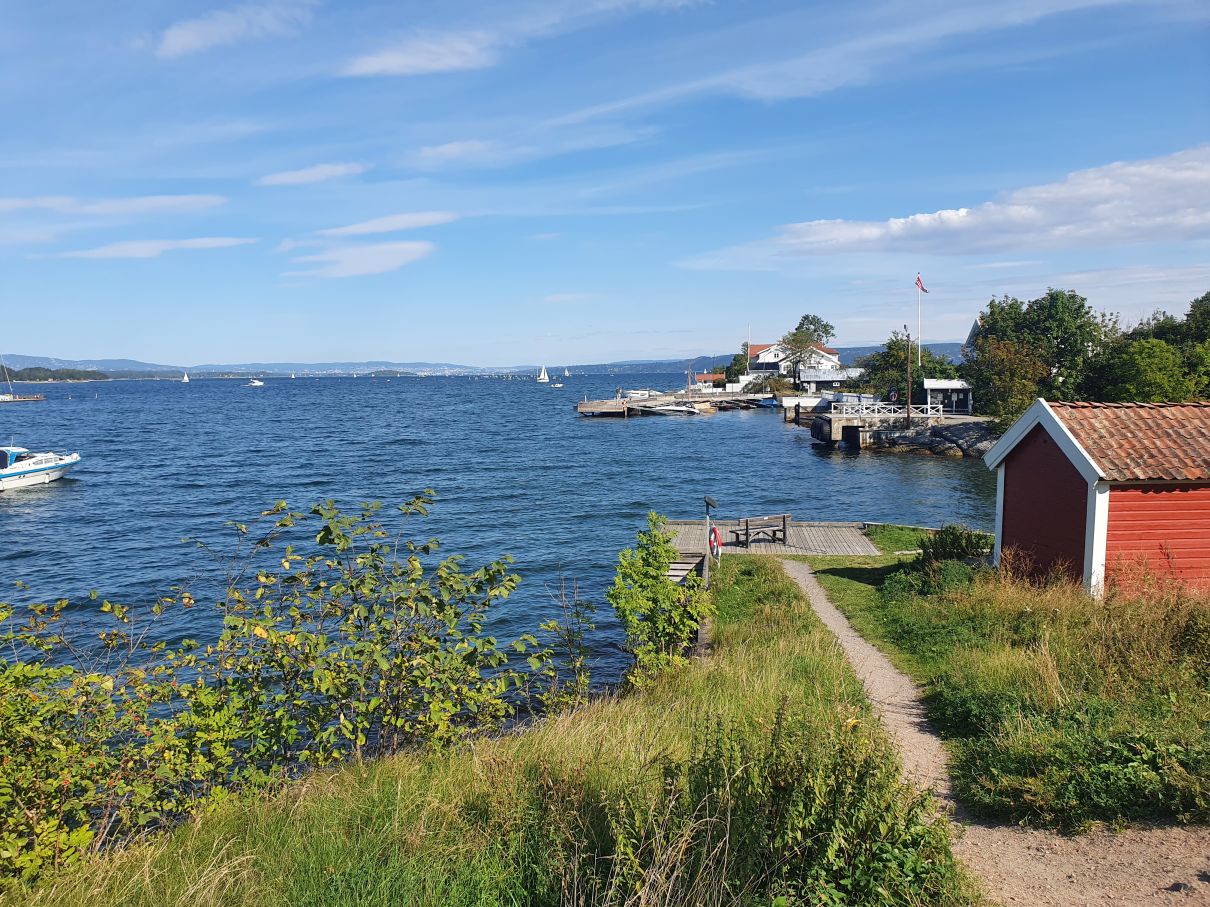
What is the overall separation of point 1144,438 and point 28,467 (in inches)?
2090

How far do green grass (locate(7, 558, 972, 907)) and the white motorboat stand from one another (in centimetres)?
4893

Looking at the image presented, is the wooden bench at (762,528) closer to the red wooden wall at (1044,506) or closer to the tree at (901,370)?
the red wooden wall at (1044,506)

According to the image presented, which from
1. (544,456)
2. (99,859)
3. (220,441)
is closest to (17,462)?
(220,441)

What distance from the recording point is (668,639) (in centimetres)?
1378

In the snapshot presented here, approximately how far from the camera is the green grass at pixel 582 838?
5148mm

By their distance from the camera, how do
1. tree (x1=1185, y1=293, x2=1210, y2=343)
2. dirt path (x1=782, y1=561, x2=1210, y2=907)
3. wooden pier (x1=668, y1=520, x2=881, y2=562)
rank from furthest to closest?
tree (x1=1185, y1=293, x2=1210, y2=343), wooden pier (x1=668, y1=520, x2=881, y2=562), dirt path (x1=782, y1=561, x2=1210, y2=907)

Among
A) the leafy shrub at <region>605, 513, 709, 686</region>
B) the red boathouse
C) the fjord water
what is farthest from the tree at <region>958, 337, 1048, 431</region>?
the leafy shrub at <region>605, 513, 709, 686</region>

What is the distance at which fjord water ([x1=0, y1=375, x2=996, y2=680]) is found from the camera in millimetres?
27016

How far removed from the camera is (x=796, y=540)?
2558 cm

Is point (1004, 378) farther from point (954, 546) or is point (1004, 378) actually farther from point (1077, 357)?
point (954, 546)

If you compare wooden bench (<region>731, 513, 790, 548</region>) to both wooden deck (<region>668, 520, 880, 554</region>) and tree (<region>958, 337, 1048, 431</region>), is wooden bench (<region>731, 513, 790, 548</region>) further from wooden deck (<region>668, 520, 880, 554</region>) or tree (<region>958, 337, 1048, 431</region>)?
tree (<region>958, 337, 1048, 431</region>)

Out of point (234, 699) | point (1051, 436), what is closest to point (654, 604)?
point (234, 699)

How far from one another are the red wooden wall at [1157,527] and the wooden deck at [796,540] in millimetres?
8858

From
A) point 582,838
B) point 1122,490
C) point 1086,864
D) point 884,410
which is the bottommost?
point 1086,864
